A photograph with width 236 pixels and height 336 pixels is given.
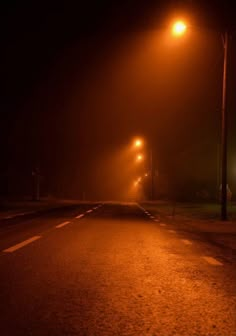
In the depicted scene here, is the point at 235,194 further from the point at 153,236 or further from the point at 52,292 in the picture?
the point at 52,292

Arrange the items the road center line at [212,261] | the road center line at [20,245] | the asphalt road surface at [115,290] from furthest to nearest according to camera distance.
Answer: the road center line at [20,245], the road center line at [212,261], the asphalt road surface at [115,290]

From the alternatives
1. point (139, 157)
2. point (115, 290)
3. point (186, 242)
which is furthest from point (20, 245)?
point (139, 157)

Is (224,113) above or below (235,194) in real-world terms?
above

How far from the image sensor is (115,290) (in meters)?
7.03

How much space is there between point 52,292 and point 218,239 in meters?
9.32

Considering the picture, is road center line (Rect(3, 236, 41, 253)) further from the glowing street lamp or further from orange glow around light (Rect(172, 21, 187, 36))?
the glowing street lamp

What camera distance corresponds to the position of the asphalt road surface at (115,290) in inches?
206

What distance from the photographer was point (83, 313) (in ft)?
18.8

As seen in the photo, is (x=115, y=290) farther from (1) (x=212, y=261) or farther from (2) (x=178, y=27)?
(2) (x=178, y=27)

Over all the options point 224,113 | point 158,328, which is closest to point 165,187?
point 224,113

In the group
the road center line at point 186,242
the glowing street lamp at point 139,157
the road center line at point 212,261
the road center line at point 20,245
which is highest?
the glowing street lamp at point 139,157

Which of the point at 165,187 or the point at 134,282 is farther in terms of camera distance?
the point at 165,187

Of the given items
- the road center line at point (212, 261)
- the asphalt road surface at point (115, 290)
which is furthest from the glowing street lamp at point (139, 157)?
the road center line at point (212, 261)

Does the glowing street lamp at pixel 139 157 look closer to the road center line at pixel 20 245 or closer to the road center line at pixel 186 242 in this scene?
the road center line at pixel 186 242
